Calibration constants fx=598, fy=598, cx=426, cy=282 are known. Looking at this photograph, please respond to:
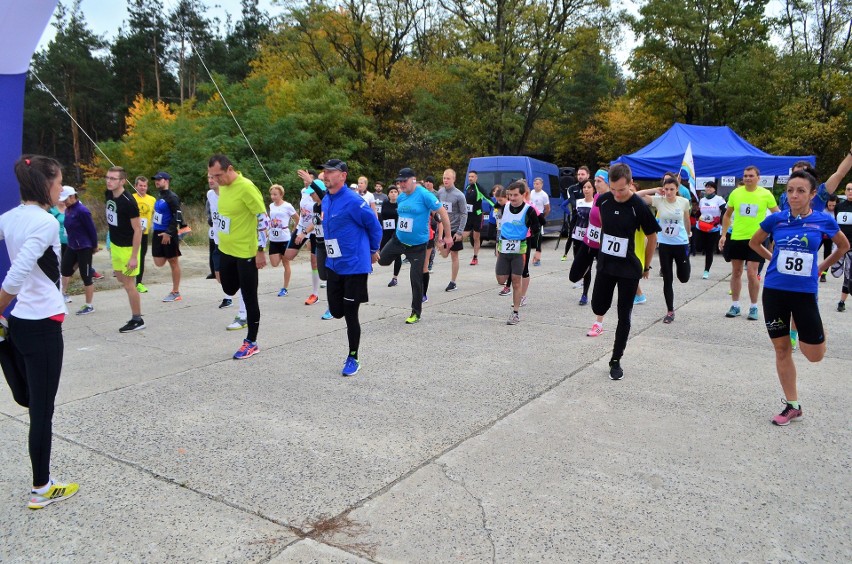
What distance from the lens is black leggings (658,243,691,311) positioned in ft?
24.9

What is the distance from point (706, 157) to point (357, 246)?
15216 millimetres

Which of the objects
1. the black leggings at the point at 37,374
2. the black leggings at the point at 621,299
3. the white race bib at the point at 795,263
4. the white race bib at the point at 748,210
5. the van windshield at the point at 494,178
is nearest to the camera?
the black leggings at the point at 37,374

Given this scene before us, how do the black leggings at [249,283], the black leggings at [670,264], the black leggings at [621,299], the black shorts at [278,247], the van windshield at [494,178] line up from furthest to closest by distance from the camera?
the van windshield at [494,178]
the black shorts at [278,247]
the black leggings at [670,264]
the black leggings at [249,283]
the black leggings at [621,299]

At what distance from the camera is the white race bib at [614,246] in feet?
17.8

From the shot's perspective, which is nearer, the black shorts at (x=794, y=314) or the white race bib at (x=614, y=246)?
the black shorts at (x=794, y=314)

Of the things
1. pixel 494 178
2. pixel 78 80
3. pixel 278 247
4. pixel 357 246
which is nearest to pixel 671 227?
pixel 357 246

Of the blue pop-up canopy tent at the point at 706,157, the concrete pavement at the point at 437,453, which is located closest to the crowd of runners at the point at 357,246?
the concrete pavement at the point at 437,453

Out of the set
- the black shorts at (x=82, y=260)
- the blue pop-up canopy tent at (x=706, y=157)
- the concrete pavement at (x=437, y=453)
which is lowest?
the concrete pavement at (x=437, y=453)

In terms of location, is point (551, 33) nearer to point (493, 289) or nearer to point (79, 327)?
point (493, 289)

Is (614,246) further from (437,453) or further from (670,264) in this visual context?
(670,264)

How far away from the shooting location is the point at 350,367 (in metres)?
5.51

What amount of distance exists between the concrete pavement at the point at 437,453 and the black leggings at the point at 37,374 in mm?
338

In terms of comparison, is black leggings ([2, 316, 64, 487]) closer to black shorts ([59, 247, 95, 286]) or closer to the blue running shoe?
the blue running shoe

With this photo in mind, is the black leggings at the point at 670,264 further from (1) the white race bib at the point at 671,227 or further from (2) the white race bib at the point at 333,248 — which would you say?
(2) the white race bib at the point at 333,248
